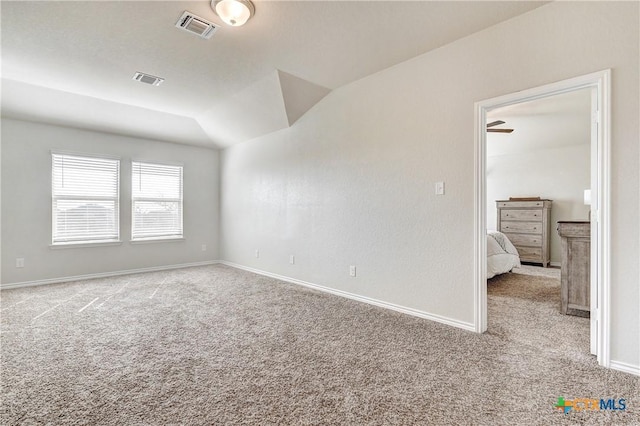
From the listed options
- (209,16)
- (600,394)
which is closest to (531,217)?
(600,394)

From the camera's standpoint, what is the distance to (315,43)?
284 cm

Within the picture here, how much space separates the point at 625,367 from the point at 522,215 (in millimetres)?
4663

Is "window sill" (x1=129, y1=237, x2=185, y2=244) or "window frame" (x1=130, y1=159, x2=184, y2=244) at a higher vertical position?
"window frame" (x1=130, y1=159, x2=184, y2=244)

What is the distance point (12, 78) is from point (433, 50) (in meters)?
4.80

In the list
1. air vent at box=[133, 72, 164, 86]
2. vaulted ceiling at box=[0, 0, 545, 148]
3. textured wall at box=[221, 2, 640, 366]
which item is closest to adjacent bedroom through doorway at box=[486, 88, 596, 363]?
textured wall at box=[221, 2, 640, 366]

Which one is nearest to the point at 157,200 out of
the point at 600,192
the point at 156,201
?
the point at 156,201

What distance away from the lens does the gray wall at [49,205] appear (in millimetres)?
4195

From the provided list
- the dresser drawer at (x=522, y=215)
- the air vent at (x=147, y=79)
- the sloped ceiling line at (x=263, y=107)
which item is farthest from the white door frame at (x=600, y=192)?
the dresser drawer at (x=522, y=215)

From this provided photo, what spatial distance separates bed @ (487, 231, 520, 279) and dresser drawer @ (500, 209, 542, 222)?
4.90 ft

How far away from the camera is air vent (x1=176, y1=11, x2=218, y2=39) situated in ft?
8.06

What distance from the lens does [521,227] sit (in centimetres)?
606

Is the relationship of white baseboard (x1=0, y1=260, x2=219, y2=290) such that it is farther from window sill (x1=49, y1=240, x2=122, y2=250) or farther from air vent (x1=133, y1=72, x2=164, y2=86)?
air vent (x1=133, y1=72, x2=164, y2=86)

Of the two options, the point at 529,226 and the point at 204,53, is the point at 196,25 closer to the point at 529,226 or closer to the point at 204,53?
the point at 204,53

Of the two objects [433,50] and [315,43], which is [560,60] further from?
[315,43]
